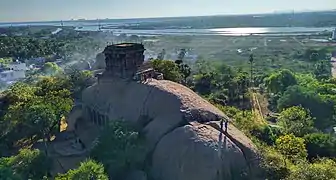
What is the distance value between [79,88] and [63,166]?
52.3ft

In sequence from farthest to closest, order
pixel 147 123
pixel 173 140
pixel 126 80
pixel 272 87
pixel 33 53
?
pixel 33 53
pixel 272 87
pixel 126 80
pixel 147 123
pixel 173 140

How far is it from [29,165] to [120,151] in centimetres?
615

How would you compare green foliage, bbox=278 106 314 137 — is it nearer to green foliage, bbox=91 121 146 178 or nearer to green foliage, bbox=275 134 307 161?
green foliage, bbox=275 134 307 161

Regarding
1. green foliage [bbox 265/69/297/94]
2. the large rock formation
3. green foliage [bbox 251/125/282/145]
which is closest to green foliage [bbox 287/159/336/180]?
the large rock formation

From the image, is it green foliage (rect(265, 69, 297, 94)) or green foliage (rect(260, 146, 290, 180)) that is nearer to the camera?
green foliage (rect(260, 146, 290, 180))

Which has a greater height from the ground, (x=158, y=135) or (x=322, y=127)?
(x=158, y=135)

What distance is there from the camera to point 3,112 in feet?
126

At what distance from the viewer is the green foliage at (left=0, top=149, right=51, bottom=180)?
984 inches

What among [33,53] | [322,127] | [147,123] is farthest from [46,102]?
[33,53]

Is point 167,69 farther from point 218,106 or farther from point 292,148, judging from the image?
point 292,148

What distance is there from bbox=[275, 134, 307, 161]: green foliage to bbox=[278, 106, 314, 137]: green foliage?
446cm

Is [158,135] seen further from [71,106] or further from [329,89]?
[329,89]

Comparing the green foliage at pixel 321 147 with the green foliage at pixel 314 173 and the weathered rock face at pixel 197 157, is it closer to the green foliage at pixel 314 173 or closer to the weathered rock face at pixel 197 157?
the green foliage at pixel 314 173

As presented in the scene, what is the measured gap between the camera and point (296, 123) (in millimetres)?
32188
